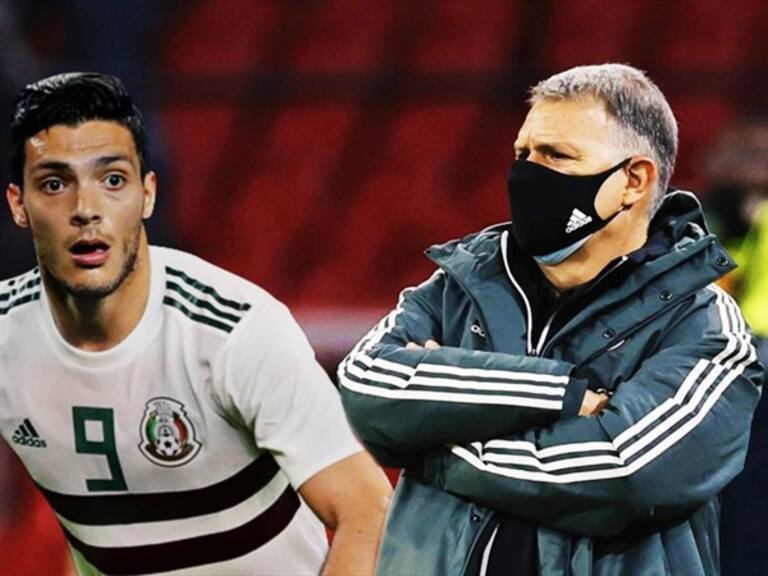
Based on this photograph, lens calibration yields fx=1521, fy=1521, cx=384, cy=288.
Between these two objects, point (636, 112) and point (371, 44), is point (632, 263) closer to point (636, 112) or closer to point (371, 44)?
point (636, 112)

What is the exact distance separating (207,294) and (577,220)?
2.58 ft

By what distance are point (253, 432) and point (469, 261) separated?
59 cm

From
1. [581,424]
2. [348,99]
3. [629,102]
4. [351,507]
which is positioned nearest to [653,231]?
[629,102]

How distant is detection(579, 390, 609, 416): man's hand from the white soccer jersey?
649mm

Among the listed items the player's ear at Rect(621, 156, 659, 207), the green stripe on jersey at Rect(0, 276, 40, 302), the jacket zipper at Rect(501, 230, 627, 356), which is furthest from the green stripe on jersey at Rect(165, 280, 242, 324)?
the player's ear at Rect(621, 156, 659, 207)

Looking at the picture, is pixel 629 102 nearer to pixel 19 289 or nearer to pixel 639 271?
pixel 639 271

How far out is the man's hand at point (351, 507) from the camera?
2.34 meters

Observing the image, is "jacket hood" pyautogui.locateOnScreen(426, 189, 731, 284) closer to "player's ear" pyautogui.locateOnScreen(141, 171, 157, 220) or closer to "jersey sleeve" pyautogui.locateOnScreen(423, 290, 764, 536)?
"jersey sleeve" pyautogui.locateOnScreen(423, 290, 764, 536)

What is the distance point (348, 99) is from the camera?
3.72 meters

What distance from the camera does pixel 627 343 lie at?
1.93 m

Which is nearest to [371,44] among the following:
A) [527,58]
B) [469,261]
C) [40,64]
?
[527,58]

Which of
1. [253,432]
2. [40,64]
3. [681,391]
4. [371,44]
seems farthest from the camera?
[371,44]

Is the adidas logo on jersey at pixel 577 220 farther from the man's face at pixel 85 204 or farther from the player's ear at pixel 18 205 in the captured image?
the player's ear at pixel 18 205

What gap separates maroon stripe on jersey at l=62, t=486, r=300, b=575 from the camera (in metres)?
2.52
